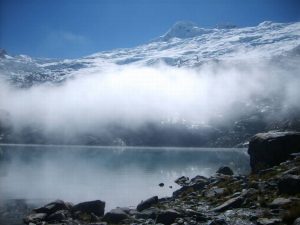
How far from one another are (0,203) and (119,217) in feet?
87.0

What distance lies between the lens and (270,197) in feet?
116

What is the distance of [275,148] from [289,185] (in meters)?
27.9

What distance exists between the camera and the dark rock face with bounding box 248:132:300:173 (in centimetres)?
6091

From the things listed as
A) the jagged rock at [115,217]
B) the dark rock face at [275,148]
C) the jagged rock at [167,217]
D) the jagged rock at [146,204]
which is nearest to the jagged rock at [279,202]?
the jagged rock at [167,217]

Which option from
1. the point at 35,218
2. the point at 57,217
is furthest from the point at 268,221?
the point at 35,218

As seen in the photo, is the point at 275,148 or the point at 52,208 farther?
the point at 275,148

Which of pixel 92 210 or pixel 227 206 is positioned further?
pixel 92 210

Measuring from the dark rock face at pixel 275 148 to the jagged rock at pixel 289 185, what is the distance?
25249mm

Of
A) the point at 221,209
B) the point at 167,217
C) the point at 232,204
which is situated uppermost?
the point at 232,204

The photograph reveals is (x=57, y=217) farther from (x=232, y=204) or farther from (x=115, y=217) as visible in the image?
(x=232, y=204)

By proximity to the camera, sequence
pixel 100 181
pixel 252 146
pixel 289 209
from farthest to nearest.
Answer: pixel 100 181 → pixel 252 146 → pixel 289 209

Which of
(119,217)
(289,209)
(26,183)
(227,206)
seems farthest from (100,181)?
(289,209)

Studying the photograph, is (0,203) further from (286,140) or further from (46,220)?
(286,140)

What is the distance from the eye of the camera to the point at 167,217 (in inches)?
1439
